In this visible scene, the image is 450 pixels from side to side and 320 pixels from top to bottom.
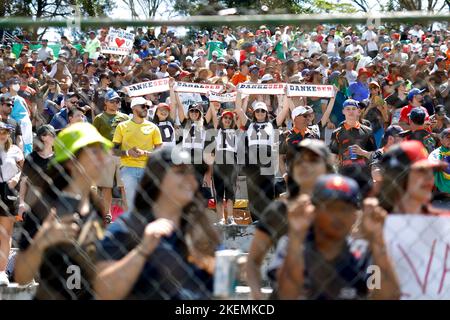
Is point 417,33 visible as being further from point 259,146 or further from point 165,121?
point 259,146

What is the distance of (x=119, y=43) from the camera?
40.6 feet

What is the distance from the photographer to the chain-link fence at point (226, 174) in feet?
11.4

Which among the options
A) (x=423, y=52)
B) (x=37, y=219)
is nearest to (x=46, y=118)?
(x=37, y=219)

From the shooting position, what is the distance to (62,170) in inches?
149

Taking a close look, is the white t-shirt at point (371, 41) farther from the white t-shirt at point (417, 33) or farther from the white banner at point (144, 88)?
the white banner at point (144, 88)

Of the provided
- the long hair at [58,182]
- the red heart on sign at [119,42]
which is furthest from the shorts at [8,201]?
the red heart on sign at [119,42]

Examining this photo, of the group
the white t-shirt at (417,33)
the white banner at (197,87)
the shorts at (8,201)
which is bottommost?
the shorts at (8,201)

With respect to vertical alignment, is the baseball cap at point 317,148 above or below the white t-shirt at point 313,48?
above

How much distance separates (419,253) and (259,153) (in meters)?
4.63

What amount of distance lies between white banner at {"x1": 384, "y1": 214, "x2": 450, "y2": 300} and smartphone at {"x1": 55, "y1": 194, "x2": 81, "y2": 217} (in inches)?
55.7

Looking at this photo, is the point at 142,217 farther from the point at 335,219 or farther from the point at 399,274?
the point at 399,274

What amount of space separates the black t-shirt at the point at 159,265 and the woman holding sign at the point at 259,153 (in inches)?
134

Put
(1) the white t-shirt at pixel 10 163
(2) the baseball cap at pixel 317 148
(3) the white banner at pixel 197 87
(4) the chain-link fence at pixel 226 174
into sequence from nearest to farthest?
(4) the chain-link fence at pixel 226 174, (2) the baseball cap at pixel 317 148, (1) the white t-shirt at pixel 10 163, (3) the white banner at pixel 197 87

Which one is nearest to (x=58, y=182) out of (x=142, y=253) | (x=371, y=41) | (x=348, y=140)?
(x=142, y=253)
